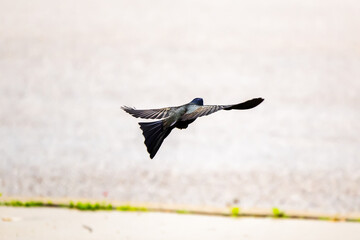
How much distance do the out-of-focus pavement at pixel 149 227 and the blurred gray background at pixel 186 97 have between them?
83 centimetres

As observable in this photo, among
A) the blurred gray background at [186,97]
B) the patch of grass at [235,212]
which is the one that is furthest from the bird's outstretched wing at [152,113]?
the blurred gray background at [186,97]

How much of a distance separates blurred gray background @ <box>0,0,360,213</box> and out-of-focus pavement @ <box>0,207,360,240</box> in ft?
2.72

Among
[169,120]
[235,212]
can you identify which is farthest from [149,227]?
[169,120]

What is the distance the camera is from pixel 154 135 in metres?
2.08

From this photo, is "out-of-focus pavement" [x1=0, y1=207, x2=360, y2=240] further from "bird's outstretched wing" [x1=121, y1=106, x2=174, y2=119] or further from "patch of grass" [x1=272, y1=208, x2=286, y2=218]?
"bird's outstretched wing" [x1=121, y1=106, x2=174, y2=119]

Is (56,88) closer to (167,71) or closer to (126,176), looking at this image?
(167,71)

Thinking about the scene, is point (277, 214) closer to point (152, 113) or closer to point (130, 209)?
point (130, 209)

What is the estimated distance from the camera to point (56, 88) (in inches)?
361

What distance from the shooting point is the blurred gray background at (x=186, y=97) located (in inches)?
261

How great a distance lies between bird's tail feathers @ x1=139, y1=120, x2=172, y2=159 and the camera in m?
1.97

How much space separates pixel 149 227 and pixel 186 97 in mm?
3899

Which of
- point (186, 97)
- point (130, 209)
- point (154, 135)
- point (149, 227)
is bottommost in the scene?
point (149, 227)

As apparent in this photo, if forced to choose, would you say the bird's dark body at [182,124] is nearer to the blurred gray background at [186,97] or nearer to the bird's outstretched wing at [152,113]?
the bird's outstretched wing at [152,113]

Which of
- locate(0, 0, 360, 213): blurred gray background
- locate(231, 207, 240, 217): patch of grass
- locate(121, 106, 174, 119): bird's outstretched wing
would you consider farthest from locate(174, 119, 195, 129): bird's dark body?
locate(0, 0, 360, 213): blurred gray background
